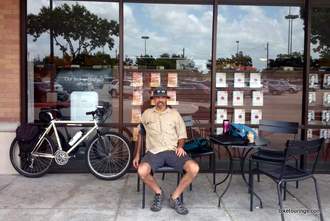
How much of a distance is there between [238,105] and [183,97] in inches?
35.6

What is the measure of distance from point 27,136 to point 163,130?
2.12 m

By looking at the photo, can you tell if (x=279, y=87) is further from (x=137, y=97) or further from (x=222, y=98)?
(x=137, y=97)

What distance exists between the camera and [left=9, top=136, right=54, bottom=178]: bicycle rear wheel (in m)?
6.44

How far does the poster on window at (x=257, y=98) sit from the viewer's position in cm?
743

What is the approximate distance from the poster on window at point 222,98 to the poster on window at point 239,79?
273 millimetres

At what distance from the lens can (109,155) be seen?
6.44 metres

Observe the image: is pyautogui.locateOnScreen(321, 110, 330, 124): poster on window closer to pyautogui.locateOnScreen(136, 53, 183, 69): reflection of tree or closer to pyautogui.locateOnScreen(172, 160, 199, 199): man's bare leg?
pyautogui.locateOnScreen(136, 53, 183, 69): reflection of tree

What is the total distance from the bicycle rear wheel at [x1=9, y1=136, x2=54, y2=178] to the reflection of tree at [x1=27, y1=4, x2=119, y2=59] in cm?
168

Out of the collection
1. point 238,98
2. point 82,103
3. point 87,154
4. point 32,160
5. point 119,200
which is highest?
point 238,98

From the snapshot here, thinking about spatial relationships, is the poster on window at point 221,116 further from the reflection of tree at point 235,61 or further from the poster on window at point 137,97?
the poster on window at point 137,97

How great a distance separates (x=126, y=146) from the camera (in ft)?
20.9

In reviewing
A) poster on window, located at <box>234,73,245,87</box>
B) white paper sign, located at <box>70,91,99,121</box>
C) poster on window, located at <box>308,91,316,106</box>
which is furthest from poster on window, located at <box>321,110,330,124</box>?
white paper sign, located at <box>70,91,99,121</box>

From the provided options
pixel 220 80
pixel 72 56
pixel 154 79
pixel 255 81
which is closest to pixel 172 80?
pixel 154 79

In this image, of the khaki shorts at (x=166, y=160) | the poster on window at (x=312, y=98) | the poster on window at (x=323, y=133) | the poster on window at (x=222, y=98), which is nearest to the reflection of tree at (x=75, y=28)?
the poster on window at (x=222, y=98)
